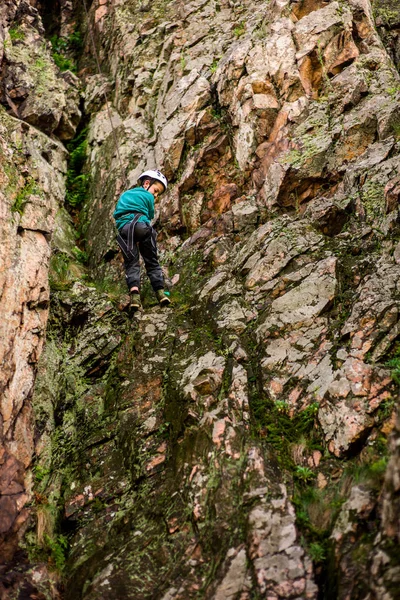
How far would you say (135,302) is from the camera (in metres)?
8.82

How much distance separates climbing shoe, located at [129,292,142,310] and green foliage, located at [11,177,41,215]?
2.23 meters

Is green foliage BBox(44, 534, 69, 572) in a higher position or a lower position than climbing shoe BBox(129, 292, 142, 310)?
lower

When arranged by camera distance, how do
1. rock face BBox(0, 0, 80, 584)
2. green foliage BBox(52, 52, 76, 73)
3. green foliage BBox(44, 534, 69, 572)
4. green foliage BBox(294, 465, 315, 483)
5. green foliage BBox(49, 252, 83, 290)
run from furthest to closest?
green foliage BBox(52, 52, 76, 73), green foliage BBox(49, 252, 83, 290), rock face BBox(0, 0, 80, 584), green foliage BBox(44, 534, 69, 572), green foliage BBox(294, 465, 315, 483)

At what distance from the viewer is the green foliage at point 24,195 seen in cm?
825

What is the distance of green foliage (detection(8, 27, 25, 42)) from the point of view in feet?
47.7

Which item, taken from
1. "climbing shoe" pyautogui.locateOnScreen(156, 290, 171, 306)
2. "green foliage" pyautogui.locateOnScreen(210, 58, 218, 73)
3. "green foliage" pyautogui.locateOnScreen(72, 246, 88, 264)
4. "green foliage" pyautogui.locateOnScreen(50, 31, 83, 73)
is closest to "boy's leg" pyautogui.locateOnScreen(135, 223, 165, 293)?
"climbing shoe" pyautogui.locateOnScreen(156, 290, 171, 306)

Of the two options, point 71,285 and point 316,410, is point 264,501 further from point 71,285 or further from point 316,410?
point 71,285

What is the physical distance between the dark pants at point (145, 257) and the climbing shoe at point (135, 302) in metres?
0.21

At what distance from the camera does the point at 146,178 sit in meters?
10.1

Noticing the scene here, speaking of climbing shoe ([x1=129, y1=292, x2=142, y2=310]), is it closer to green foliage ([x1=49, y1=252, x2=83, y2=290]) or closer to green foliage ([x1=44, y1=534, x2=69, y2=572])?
green foliage ([x1=49, y1=252, x2=83, y2=290])

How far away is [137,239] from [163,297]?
1.19m

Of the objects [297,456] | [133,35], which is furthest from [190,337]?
[133,35]

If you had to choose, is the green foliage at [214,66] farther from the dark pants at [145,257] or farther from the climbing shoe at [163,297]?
the climbing shoe at [163,297]

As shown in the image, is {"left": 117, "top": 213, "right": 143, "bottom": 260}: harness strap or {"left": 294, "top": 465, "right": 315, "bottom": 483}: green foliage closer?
{"left": 294, "top": 465, "right": 315, "bottom": 483}: green foliage
